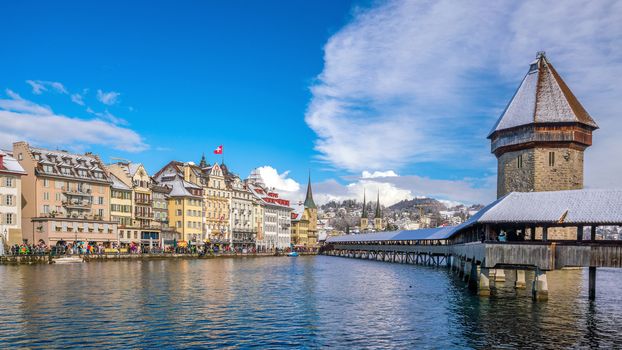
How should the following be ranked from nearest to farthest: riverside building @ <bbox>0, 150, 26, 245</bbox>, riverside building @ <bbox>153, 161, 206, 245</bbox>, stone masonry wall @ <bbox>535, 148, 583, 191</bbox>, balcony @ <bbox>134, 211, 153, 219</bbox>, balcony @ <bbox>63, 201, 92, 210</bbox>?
stone masonry wall @ <bbox>535, 148, 583, 191</bbox> < riverside building @ <bbox>0, 150, 26, 245</bbox> < balcony @ <bbox>63, 201, 92, 210</bbox> < balcony @ <bbox>134, 211, 153, 219</bbox> < riverside building @ <bbox>153, 161, 206, 245</bbox>

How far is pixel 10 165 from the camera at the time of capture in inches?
3051

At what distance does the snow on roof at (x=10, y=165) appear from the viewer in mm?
76312

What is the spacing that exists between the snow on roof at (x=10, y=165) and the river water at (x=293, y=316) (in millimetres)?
36078

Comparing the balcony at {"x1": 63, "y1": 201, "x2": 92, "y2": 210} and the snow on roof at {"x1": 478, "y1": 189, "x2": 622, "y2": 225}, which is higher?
the snow on roof at {"x1": 478, "y1": 189, "x2": 622, "y2": 225}

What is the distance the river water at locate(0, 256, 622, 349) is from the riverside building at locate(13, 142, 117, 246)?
136 feet

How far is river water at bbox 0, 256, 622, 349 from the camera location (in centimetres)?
2325

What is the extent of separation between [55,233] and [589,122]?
7113cm

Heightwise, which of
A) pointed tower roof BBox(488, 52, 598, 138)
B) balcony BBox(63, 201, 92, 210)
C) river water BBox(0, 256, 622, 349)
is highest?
pointed tower roof BBox(488, 52, 598, 138)

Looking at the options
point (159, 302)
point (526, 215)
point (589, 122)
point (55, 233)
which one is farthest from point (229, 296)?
point (55, 233)

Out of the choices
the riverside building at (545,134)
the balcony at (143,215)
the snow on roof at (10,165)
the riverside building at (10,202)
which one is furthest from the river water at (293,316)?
the balcony at (143,215)

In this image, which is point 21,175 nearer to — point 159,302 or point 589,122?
point 159,302

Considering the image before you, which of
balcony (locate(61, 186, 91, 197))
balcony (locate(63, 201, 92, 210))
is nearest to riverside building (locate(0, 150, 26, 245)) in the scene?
balcony (locate(63, 201, 92, 210))

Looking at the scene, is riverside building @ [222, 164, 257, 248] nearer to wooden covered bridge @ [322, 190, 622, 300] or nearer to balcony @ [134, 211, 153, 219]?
balcony @ [134, 211, 153, 219]

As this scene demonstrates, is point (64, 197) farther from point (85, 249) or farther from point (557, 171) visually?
point (557, 171)
